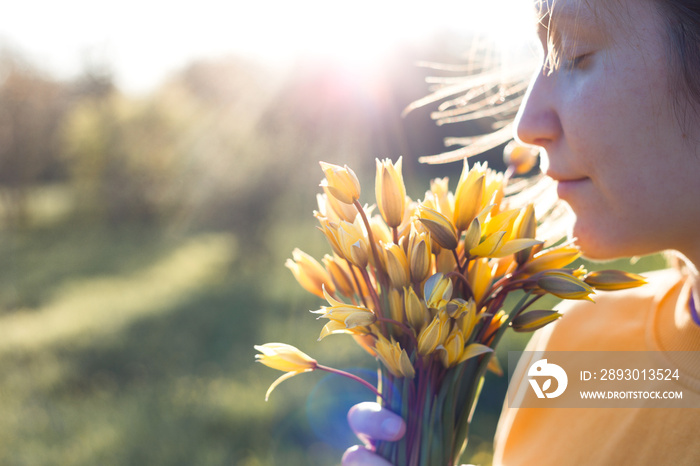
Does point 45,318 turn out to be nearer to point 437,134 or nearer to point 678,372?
point 678,372

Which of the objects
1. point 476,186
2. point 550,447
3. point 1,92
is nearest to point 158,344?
point 550,447

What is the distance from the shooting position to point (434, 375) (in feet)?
2.48

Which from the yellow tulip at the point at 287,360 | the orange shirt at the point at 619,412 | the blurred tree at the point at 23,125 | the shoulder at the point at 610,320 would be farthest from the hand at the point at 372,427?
the blurred tree at the point at 23,125

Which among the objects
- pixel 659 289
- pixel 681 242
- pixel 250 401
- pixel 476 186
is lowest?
pixel 250 401

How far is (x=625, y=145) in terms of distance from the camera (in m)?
0.80

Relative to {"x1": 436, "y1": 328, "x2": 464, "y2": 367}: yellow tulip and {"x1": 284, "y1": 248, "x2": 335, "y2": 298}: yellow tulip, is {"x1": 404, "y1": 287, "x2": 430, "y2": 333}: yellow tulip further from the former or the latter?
{"x1": 284, "y1": 248, "x2": 335, "y2": 298}: yellow tulip

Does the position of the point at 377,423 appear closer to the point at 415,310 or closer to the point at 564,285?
the point at 415,310

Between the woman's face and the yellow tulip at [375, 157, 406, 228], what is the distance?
255 mm

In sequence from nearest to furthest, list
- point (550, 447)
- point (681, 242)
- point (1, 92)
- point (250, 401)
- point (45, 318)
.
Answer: point (681, 242) < point (550, 447) < point (250, 401) < point (45, 318) < point (1, 92)

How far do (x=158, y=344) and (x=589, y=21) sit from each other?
157 inches

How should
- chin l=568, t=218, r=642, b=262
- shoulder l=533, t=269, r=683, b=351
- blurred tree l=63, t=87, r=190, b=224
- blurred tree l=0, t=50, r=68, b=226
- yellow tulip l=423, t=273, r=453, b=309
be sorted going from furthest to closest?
blurred tree l=0, t=50, r=68, b=226
blurred tree l=63, t=87, r=190, b=224
shoulder l=533, t=269, r=683, b=351
chin l=568, t=218, r=642, b=262
yellow tulip l=423, t=273, r=453, b=309

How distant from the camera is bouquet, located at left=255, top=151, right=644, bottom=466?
0.70m

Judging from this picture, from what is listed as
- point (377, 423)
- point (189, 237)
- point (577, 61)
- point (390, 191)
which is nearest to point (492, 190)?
point (390, 191)

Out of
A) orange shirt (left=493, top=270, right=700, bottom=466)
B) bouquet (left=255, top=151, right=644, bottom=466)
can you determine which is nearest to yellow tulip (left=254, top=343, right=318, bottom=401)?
bouquet (left=255, top=151, right=644, bottom=466)
